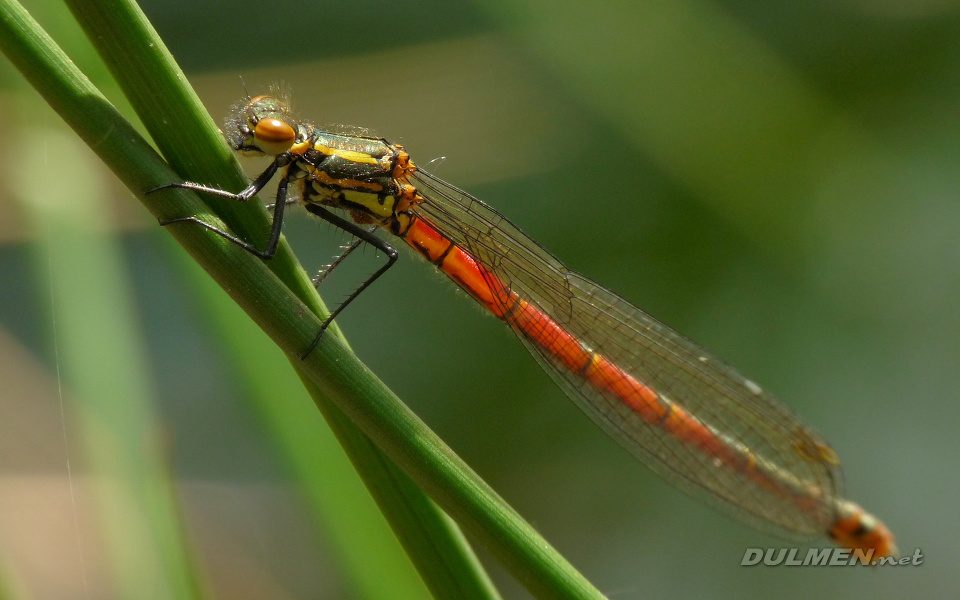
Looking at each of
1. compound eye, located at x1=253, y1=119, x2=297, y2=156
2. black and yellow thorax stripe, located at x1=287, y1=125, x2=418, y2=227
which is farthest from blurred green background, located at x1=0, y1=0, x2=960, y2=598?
compound eye, located at x1=253, y1=119, x2=297, y2=156

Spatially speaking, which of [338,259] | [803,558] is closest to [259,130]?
[338,259]

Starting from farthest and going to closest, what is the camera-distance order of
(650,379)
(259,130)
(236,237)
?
(650,379), (259,130), (236,237)

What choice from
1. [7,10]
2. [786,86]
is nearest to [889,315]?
[786,86]

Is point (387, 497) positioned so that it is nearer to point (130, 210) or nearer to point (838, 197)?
point (130, 210)

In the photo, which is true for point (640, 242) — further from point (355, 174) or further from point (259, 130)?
point (259, 130)

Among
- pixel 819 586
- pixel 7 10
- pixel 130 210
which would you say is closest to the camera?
pixel 7 10

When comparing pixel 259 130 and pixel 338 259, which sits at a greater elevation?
pixel 259 130
